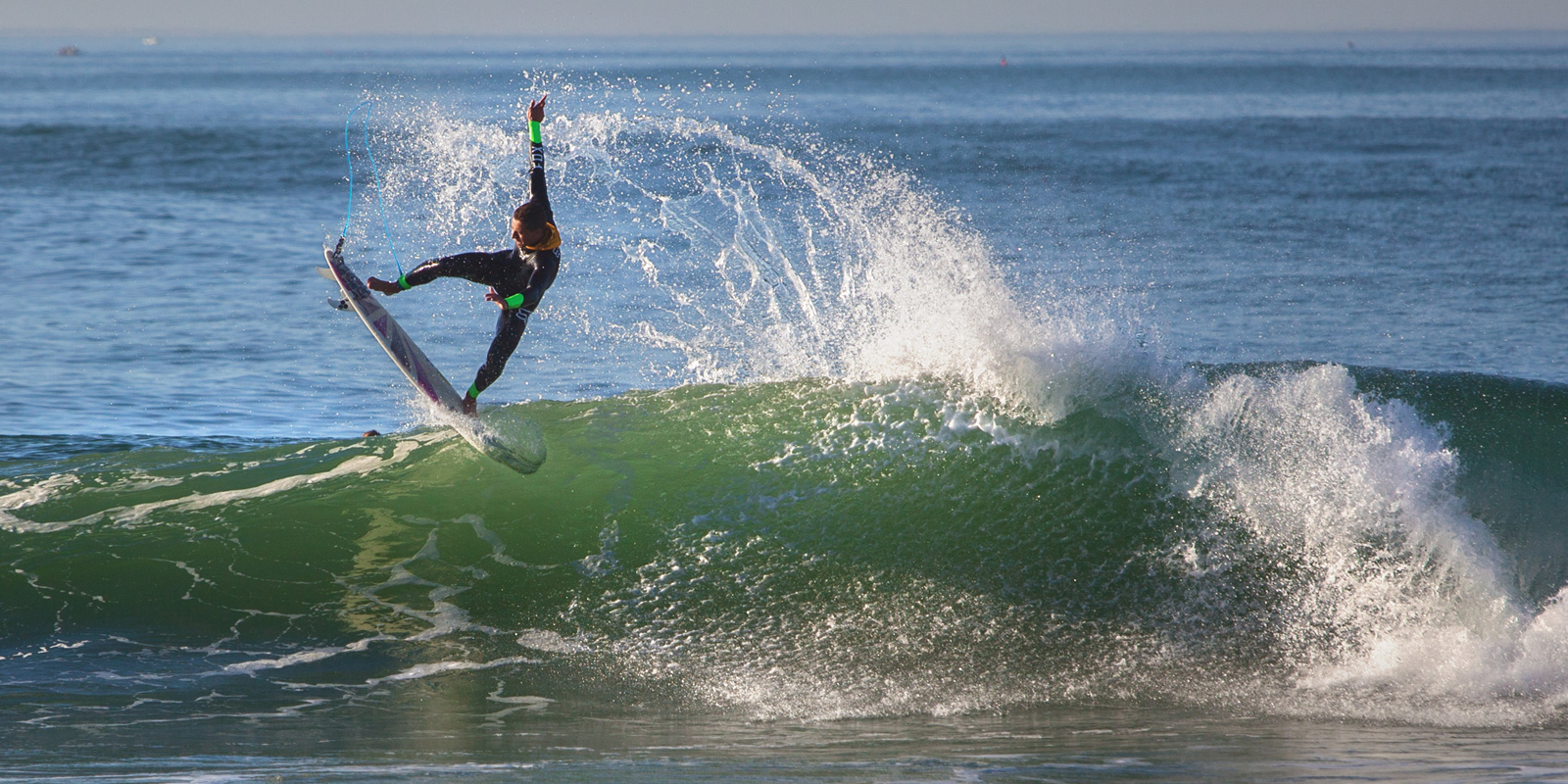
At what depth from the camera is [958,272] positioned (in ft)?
26.1

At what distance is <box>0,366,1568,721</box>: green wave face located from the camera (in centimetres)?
566

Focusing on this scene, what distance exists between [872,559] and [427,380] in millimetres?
2893

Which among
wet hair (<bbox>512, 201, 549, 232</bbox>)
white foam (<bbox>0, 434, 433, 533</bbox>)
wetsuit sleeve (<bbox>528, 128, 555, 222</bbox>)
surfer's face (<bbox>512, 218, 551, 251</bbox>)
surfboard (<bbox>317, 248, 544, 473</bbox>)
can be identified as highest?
wetsuit sleeve (<bbox>528, 128, 555, 222</bbox>)

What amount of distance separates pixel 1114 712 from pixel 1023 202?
15953 mm

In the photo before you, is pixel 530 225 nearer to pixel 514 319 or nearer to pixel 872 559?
pixel 514 319

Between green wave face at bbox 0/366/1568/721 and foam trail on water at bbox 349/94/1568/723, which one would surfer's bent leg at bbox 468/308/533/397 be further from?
foam trail on water at bbox 349/94/1568/723

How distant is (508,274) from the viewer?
6805 millimetres

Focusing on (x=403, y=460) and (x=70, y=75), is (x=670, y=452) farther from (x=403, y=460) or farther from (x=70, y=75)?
(x=70, y=75)

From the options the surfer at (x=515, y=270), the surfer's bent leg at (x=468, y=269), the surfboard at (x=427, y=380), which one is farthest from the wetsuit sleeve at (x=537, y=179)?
the surfboard at (x=427, y=380)

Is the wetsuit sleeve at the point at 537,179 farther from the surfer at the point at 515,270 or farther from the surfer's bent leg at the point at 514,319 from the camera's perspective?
the surfer's bent leg at the point at 514,319

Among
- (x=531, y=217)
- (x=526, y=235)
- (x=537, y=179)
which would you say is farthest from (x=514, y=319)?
(x=537, y=179)

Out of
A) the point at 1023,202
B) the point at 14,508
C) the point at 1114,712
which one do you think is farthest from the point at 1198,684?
the point at 1023,202

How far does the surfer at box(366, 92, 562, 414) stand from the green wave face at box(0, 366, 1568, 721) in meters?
1.12

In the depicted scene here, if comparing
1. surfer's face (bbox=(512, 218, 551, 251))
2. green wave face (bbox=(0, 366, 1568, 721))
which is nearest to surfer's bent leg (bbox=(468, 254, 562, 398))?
surfer's face (bbox=(512, 218, 551, 251))
